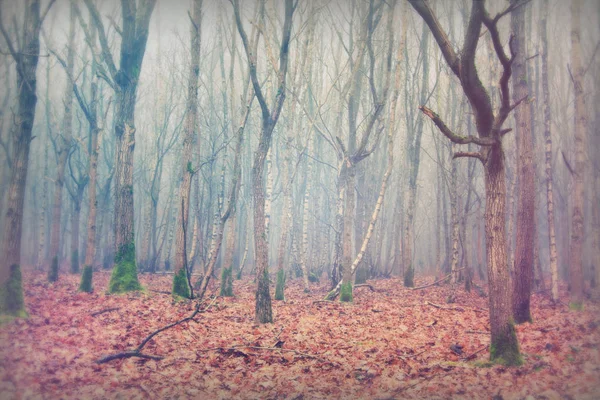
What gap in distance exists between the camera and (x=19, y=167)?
6.65 m

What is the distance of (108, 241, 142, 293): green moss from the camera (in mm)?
9438

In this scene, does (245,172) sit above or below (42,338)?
above

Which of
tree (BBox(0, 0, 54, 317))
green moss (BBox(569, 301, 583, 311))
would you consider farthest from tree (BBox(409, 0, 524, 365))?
tree (BBox(0, 0, 54, 317))

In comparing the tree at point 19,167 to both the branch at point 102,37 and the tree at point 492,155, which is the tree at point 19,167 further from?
the tree at point 492,155

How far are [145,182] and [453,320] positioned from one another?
21955 mm

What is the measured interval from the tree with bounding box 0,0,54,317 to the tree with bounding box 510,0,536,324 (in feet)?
32.5

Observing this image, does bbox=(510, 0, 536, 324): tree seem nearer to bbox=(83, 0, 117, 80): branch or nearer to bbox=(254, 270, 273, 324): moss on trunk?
bbox=(254, 270, 273, 324): moss on trunk

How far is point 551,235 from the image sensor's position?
952cm

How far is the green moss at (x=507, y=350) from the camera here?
187 inches

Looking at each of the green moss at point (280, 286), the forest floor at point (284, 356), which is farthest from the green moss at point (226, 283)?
the forest floor at point (284, 356)

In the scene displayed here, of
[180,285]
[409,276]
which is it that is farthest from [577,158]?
A: [180,285]

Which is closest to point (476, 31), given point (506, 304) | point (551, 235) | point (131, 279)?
point (506, 304)

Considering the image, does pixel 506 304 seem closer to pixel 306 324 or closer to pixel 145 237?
pixel 306 324

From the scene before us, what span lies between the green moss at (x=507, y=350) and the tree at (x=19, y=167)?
8.07 metres
